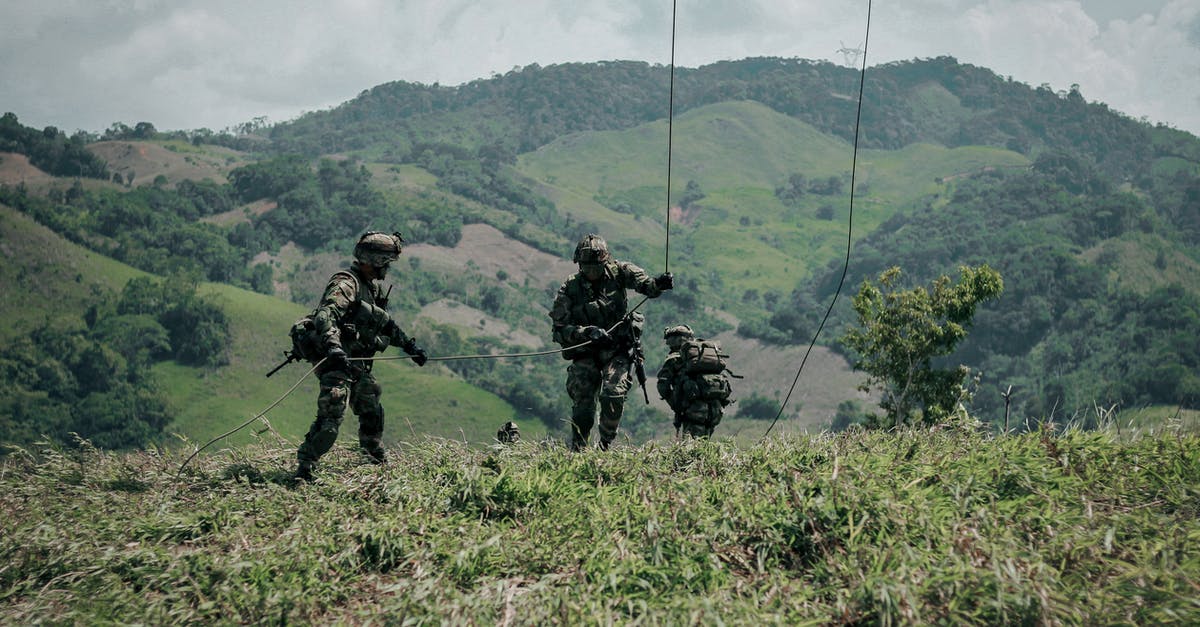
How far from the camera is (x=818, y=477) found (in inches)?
313

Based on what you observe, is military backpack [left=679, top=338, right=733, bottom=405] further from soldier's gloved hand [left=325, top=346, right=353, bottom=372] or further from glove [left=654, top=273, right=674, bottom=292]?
soldier's gloved hand [left=325, top=346, right=353, bottom=372]

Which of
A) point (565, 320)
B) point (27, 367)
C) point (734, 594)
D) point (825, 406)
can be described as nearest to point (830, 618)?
point (734, 594)

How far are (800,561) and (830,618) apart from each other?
0.84 metres

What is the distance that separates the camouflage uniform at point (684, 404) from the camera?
1271 centimetres

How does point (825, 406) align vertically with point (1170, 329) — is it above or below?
below

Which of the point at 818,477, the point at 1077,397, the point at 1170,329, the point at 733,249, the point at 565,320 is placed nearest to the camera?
the point at 818,477

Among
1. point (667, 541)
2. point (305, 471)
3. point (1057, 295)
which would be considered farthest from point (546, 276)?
point (667, 541)

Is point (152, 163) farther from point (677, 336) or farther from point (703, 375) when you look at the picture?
point (703, 375)

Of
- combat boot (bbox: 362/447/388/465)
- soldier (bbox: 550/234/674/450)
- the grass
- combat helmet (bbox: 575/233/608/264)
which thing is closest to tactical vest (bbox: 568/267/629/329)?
soldier (bbox: 550/234/674/450)

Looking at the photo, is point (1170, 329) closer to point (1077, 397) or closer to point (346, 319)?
point (1077, 397)

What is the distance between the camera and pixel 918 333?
1137 inches

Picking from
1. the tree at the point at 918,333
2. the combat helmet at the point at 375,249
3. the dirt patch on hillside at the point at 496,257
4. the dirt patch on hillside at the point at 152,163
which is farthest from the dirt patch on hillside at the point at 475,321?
the combat helmet at the point at 375,249

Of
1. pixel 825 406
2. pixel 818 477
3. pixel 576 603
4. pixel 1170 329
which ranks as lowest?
pixel 825 406

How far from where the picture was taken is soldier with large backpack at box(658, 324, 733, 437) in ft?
41.7
